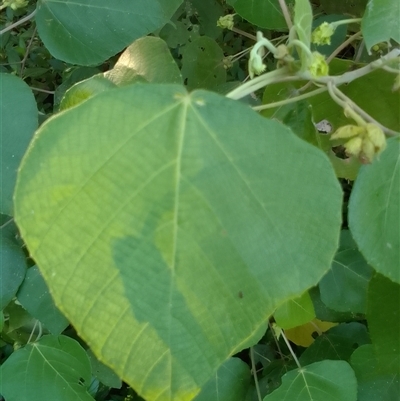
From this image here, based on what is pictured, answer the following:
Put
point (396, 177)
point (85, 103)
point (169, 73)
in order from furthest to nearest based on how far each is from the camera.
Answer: point (169, 73) → point (396, 177) → point (85, 103)

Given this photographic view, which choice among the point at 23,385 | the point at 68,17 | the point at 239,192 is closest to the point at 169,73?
the point at 68,17

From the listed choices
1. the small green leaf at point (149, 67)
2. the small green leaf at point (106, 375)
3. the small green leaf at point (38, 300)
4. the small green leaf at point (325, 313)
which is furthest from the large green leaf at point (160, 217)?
the small green leaf at point (106, 375)

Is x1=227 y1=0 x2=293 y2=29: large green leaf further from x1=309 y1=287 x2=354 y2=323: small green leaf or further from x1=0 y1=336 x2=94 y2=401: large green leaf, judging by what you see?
x1=0 y1=336 x2=94 y2=401: large green leaf

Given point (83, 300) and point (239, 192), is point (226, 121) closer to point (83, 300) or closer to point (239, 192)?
point (239, 192)

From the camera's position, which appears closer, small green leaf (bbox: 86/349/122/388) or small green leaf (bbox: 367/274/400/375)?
small green leaf (bbox: 367/274/400/375)

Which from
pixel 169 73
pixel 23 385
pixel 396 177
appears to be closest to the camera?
pixel 396 177

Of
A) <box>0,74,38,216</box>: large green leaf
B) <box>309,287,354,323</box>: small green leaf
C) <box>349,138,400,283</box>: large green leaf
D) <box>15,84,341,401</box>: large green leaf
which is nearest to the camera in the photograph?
<box>15,84,341,401</box>: large green leaf

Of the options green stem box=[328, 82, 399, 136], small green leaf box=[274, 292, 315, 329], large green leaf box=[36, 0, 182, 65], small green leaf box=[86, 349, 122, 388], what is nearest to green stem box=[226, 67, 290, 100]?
green stem box=[328, 82, 399, 136]
